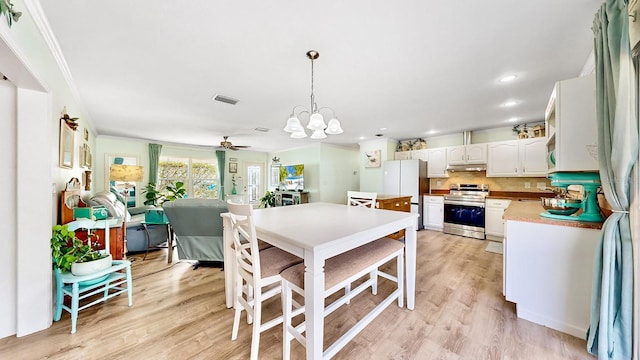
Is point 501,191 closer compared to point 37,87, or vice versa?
point 37,87

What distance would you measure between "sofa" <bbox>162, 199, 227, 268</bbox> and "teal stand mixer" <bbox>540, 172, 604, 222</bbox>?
3.28 meters

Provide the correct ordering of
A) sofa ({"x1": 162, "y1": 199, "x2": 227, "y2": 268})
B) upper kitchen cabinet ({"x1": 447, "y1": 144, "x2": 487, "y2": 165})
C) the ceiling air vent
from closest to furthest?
1. sofa ({"x1": 162, "y1": 199, "x2": 227, "y2": 268})
2. the ceiling air vent
3. upper kitchen cabinet ({"x1": 447, "y1": 144, "x2": 487, "y2": 165})

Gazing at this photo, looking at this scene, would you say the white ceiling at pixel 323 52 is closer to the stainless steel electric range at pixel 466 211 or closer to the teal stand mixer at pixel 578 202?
the teal stand mixer at pixel 578 202

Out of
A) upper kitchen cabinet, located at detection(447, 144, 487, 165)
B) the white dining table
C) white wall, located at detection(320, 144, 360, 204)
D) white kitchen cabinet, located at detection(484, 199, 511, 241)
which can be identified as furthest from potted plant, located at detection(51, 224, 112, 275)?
upper kitchen cabinet, located at detection(447, 144, 487, 165)

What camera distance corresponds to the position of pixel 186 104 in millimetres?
3252

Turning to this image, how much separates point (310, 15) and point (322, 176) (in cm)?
508

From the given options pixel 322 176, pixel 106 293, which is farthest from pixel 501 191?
pixel 106 293

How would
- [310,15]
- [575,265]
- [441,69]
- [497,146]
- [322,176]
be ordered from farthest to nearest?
[322,176] < [497,146] < [441,69] < [575,265] < [310,15]

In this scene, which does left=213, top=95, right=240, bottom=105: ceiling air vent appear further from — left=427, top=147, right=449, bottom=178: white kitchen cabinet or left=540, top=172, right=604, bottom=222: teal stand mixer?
left=427, top=147, right=449, bottom=178: white kitchen cabinet

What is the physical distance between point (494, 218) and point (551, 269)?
2.86 meters

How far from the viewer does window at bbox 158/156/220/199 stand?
254 inches

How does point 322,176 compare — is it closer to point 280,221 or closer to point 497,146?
point 497,146

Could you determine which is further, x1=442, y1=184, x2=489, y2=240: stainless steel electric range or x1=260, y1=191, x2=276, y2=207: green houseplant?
x1=260, y1=191, x2=276, y2=207: green houseplant

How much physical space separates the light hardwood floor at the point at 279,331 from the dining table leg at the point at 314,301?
0.38 m
